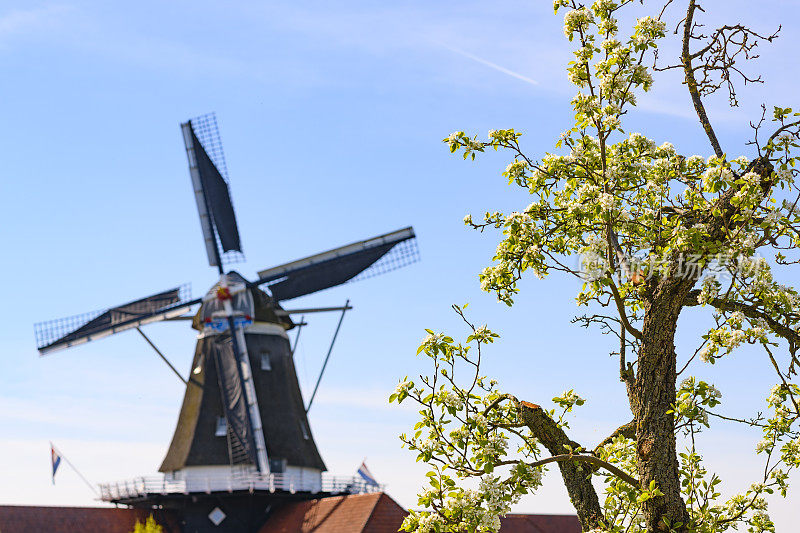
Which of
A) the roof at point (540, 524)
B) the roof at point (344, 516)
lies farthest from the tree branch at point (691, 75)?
the roof at point (540, 524)

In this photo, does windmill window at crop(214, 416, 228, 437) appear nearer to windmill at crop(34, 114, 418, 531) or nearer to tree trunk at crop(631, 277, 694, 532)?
windmill at crop(34, 114, 418, 531)

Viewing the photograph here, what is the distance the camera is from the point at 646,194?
10.2 metres

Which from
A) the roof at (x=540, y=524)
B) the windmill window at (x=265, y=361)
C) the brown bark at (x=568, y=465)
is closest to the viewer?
the brown bark at (x=568, y=465)

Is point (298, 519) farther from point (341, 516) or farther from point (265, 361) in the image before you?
point (265, 361)

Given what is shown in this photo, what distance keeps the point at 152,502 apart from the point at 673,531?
2623 cm

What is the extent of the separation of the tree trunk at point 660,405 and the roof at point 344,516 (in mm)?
16840

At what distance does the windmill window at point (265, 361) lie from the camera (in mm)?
32312

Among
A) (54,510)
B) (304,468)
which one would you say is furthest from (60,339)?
(304,468)

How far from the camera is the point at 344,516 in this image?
92.3ft

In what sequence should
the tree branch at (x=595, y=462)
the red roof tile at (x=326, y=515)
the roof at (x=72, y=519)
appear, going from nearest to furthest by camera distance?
the tree branch at (x=595, y=462) < the red roof tile at (x=326, y=515) < the roof at (x=72, y=519)

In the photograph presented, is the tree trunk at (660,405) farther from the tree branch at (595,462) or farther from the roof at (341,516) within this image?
the roof at (341,516)

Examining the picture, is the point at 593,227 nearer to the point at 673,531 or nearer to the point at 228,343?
the point at 673,531

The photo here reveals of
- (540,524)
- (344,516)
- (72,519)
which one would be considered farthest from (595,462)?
(72,519)

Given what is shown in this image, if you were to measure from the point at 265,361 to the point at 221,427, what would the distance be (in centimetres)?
271
